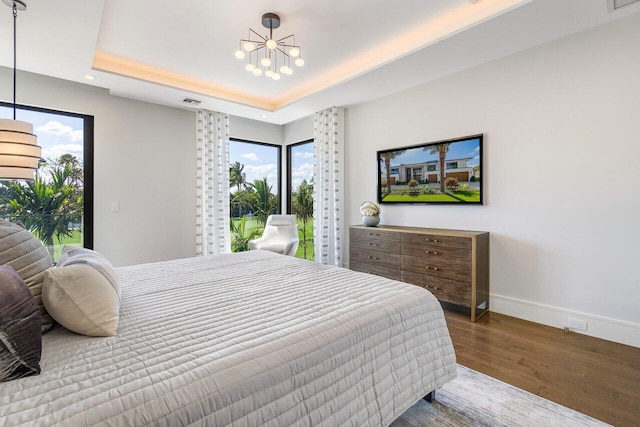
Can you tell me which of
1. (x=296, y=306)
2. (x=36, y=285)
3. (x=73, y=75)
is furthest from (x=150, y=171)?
(x=296, y=306)

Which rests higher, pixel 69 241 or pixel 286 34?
pixel 286 34

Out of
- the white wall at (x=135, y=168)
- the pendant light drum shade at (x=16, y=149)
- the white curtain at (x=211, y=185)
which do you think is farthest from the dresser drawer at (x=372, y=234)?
the pendant light drum shade at (x=16, y=149)

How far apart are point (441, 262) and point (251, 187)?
11.6 feet

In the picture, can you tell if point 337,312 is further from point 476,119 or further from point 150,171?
→ point 150,171

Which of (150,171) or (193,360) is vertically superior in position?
(150,171)

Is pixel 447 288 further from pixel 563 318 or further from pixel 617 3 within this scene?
pixel 617 3

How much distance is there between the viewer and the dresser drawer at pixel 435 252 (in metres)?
2.97

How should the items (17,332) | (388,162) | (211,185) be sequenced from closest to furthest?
1. (17,332)
2. (388,162)
3. (211,185)

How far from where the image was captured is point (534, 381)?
77.1 inches

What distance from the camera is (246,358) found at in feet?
3.39

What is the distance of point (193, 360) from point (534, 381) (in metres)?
2.15

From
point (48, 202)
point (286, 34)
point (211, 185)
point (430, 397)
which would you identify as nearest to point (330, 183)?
point (211, 185)

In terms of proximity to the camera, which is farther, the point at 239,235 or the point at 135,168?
the point at 239,235

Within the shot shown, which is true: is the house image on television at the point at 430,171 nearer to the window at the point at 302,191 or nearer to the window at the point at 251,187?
the window at the point at 302,191
